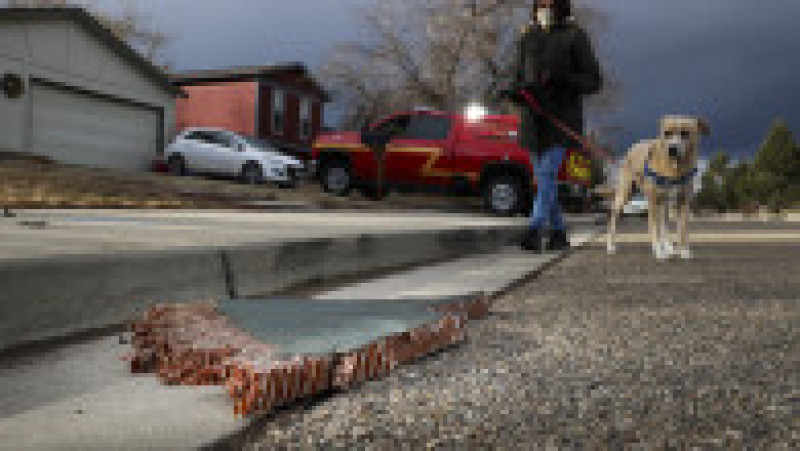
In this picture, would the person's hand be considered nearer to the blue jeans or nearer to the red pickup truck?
the blue jeans

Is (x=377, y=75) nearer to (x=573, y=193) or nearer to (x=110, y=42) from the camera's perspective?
(x=110, y=42)

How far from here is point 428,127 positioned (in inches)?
690

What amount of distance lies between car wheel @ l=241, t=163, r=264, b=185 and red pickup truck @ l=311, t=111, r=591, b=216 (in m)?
4.99

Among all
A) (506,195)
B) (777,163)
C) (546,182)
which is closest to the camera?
(546,182)

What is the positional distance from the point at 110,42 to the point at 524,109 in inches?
784

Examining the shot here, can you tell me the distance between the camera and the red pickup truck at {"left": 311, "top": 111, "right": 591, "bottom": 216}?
55.1 feet

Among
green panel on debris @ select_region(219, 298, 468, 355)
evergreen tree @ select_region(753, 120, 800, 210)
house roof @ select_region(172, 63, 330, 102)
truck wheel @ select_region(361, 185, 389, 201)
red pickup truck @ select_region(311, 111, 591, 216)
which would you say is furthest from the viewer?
evergreen tree @ select_region(753, 120, 800, 210)

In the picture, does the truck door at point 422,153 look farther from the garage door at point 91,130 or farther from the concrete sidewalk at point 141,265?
the garage door at point 91,130

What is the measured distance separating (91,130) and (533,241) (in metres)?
19.2

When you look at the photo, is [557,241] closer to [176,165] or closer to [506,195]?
[506,195]

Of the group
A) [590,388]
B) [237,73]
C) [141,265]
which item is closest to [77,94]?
[237,73]

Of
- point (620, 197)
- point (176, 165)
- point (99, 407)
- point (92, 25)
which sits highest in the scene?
point (92, 25)

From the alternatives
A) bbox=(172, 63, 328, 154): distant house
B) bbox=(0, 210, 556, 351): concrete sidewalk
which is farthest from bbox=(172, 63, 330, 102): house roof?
bbox=(0, 210, 556, 351): concrete sidewalk

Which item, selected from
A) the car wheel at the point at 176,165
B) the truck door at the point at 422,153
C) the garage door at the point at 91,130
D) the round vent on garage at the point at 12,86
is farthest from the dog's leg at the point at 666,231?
the car wheel at the point at 176,165
